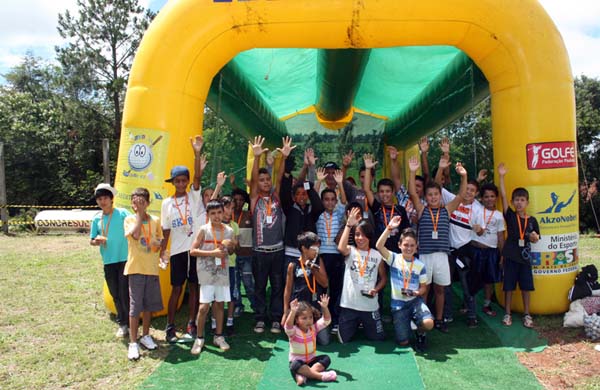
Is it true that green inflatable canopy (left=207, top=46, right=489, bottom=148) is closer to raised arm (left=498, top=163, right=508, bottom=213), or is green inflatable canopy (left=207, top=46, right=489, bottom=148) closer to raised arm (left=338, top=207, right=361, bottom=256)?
raised arm (left=498, top=163, right=508, bottom=213)

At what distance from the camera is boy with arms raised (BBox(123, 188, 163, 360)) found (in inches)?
152

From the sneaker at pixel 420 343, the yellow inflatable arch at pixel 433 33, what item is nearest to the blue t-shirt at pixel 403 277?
the sneaker at pixel 420 343

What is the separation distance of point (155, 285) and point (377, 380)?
2.03 meters

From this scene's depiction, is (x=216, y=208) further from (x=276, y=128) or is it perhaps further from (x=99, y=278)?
(x=276, y=128)

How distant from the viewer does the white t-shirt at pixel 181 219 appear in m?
4.17

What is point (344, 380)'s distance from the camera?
332 cm

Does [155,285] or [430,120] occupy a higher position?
[430,120]

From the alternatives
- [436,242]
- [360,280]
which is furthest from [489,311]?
[360,280]

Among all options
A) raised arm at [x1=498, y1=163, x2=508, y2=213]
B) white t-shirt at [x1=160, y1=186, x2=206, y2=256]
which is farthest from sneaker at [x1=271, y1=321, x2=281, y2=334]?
raised arm at [x1=498, y1=163, x2=508, y2=213]

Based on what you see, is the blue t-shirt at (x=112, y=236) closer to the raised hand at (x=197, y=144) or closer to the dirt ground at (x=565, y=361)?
the raised hand at (x=197, y=144)

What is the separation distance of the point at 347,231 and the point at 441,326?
4.47 ft

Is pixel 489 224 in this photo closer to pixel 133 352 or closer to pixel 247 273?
pixel 247 273

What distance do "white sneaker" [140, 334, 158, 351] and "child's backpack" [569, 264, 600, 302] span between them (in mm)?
3987

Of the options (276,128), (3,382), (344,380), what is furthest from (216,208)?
(276,128)
